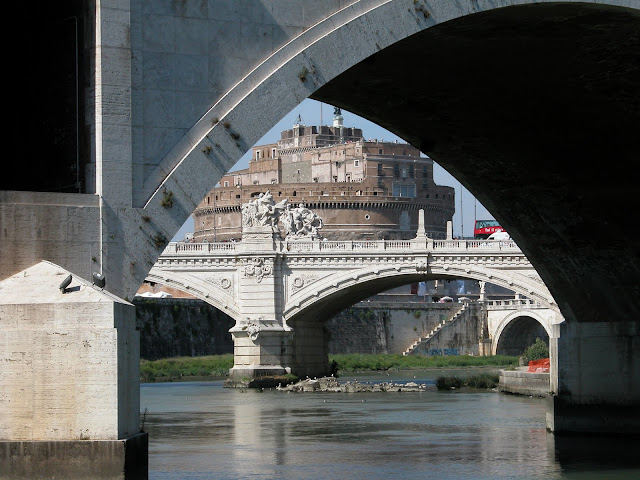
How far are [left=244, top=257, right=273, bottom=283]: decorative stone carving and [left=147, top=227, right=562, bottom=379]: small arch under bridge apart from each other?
37 mm

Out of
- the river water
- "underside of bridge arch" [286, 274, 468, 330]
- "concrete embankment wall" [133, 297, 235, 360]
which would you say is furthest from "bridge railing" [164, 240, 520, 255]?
the river water

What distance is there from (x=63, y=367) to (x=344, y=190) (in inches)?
3652

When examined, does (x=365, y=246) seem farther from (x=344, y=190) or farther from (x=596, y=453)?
(x=344, y=190)

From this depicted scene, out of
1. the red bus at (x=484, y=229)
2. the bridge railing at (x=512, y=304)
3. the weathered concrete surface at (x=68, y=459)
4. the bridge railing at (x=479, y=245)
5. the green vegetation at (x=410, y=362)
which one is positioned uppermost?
the red bus at (x=484, y=229)

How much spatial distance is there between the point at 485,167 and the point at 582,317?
3.45m

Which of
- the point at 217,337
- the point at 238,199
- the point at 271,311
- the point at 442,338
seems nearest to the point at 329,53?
the point at 271,311

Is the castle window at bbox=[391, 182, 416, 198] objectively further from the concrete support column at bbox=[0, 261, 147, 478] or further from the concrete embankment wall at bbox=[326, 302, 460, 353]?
the concrete support column at bbox=[0, 261, 147, 478]

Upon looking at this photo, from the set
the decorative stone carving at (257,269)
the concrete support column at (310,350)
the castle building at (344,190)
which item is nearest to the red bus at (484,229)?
the castle building at (344,190)

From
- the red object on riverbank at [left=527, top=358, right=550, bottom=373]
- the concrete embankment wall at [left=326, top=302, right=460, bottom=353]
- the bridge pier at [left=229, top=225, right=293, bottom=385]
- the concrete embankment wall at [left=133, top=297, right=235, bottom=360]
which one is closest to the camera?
the red object on riverbank at [left=527, top=358, right=550, bottom=373]

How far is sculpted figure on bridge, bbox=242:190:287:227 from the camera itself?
159 ft

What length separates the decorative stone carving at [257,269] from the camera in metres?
47.8

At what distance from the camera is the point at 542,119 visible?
1606cm

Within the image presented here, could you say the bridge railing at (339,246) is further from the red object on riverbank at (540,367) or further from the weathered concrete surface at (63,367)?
the weathered concrete surface at (63,367)

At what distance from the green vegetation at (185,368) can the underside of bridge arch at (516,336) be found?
2197cm
